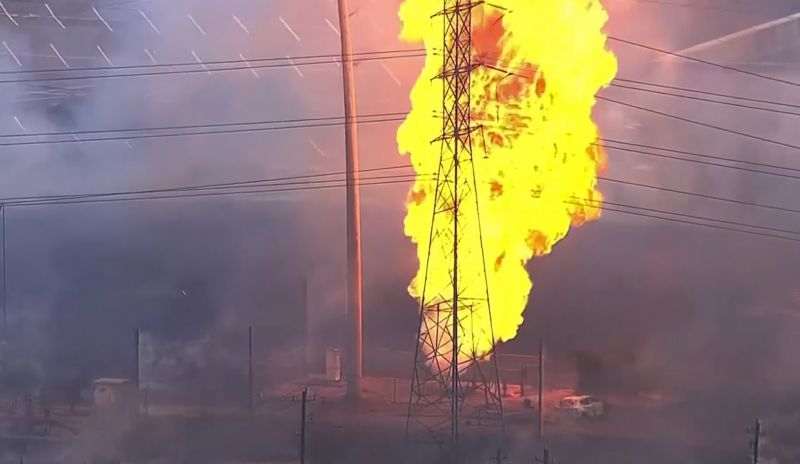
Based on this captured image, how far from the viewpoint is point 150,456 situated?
14133 mm

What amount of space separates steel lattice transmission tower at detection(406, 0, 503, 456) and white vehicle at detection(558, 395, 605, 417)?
1.08 meters

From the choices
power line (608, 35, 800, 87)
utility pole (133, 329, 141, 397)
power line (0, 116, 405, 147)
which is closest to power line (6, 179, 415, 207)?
power line (0, 116, 405, 147)

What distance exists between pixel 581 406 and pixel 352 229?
446cm

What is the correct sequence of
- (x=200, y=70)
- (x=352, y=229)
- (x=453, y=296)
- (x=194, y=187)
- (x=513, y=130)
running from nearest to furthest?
(x=453, y=296)
(x=513, y=130)
(x=352, y=229)
(x=200, y=70)
(x=194, y=187)

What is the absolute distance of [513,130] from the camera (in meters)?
14.2

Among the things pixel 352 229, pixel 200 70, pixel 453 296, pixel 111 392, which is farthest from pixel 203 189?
pixel 453 296

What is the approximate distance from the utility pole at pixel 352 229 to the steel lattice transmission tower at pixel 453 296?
0.94 metres

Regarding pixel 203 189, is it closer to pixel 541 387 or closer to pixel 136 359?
pixel 136 359

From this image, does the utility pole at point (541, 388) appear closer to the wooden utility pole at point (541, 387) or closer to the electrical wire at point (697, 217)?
the wooden utility pole at point (541, 387)

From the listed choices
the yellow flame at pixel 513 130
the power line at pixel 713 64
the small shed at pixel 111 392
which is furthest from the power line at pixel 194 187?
the power line at pixel 713 64

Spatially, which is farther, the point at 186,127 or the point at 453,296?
the point at 186,127

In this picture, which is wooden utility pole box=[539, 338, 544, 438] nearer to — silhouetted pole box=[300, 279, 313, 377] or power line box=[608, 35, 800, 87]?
silhouetted pole box=[300, 279, 313, 377]

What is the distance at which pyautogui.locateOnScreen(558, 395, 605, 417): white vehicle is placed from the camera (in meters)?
14.4

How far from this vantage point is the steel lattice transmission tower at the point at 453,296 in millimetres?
13398
